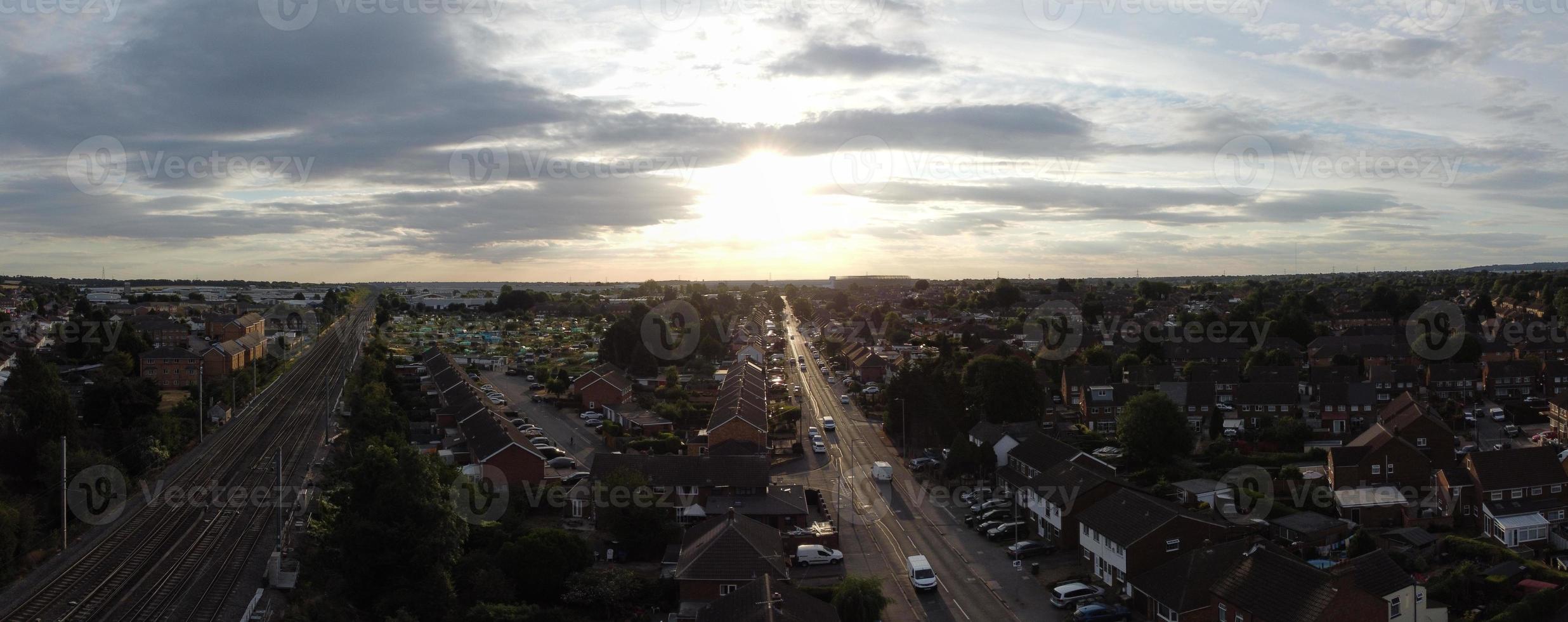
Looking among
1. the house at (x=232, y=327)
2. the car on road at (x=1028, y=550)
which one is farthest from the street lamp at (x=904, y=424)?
the house at (x=232, y=327)

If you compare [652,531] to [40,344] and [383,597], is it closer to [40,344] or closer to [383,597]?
[383,597]

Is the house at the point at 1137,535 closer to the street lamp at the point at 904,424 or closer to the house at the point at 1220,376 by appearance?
the street lamp at the point at 904,424

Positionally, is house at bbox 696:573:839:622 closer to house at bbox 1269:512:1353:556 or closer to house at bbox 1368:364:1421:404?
house at bbox 1269:512:1353:556

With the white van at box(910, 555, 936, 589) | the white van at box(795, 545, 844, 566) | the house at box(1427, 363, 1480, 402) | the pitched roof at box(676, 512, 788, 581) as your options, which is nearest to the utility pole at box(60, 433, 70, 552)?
the pitched roof at box(676, 512, 788, 581)

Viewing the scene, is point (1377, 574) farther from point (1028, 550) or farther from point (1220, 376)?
point (1220, 376)

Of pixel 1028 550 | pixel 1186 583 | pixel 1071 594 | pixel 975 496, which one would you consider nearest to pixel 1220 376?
pixel 975 496

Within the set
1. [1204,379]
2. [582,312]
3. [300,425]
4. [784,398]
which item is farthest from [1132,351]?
[582,312]
